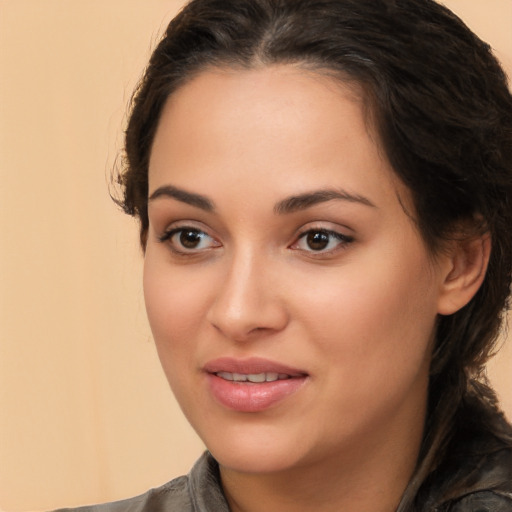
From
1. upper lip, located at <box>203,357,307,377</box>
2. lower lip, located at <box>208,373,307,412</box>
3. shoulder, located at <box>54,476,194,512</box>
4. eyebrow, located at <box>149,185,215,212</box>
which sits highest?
eyebrow, located at <box>149,185,215,212</box>

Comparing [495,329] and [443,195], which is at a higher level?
[443,195]

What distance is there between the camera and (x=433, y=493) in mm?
2090

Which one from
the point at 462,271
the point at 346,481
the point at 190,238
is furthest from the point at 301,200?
the point at 346,481

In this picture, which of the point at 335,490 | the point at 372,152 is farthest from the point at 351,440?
the point at 372,152

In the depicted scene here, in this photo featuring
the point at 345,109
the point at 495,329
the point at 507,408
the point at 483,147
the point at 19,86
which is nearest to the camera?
the point at 345,109

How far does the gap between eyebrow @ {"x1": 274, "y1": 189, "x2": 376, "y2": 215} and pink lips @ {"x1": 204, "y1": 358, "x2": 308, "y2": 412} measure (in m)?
0.22

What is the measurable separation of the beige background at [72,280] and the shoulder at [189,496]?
0.71 m

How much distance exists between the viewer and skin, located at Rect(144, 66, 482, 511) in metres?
1.86

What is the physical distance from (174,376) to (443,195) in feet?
1.67

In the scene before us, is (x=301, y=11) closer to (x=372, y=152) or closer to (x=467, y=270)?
(x=372, y=152)

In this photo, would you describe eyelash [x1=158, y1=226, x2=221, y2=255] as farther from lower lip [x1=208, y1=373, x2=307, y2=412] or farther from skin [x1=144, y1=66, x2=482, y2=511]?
lower lip [x1=208, y1=373, x2=307, y2=412]

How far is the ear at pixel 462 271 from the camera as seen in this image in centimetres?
A: 205

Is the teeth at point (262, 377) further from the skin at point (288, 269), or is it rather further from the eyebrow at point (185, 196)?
the eyebrow at point (185, 196)

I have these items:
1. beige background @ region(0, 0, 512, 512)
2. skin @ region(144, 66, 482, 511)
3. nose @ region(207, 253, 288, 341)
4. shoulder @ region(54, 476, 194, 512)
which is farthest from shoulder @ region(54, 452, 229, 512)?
beige background @ region(0, 0, 512, 512)
